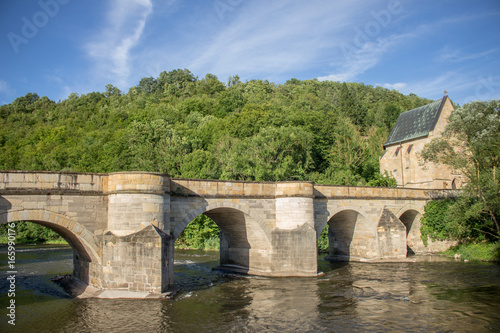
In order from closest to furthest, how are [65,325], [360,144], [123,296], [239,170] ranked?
[65,325]
[123,296]
[239,170]
[360,144]

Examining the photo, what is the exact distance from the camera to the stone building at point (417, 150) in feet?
112

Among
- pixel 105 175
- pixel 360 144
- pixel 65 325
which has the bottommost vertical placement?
pixel 65 325

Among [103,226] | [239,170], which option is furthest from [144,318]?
[239,170]

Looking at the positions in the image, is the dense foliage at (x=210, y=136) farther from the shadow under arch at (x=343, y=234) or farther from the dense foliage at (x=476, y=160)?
the dense foliage at (x=476, y=160)

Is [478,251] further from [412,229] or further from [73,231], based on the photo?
[73,231]

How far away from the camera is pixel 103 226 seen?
593 inches

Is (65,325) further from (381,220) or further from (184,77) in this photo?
(184,77)

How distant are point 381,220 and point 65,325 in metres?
19.3

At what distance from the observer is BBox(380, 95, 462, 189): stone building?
34.2 m

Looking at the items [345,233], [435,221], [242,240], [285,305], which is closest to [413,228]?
[435,221]

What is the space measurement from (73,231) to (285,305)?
27.0 feet

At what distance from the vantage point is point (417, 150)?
36281mm

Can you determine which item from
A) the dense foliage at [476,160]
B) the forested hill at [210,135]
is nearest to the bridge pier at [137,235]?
the dense foliage at [476,160]

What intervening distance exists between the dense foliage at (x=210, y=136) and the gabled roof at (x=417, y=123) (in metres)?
4.11
